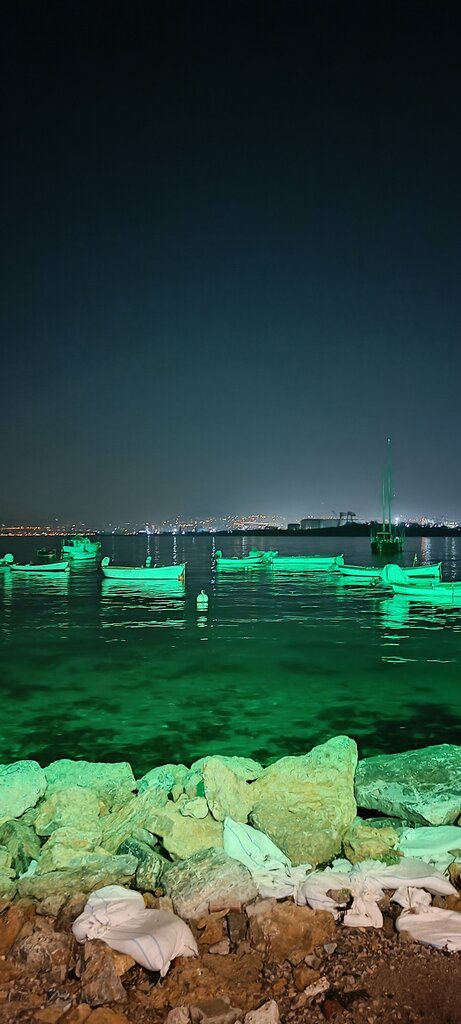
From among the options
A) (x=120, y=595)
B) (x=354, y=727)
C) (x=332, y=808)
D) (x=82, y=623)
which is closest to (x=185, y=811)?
(x=332, y=808)

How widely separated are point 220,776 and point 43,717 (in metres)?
8.48

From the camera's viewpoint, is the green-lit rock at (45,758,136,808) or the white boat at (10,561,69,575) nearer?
the green-lit rock at (45,758,136,808)

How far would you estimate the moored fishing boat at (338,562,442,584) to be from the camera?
160ft

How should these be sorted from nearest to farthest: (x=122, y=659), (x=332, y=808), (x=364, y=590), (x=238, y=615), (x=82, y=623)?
(x=332, y=808)
(x=122, y=659)
(x=82, y=623)
(x=238, y=615)
(x=364, y=590)

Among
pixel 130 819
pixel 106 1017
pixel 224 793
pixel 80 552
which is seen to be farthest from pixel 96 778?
pixel 80 552

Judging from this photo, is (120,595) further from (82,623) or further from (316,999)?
(316,999)

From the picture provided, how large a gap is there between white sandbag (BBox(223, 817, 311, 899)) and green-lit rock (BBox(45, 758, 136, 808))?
221 centimetres

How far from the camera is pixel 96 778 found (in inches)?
376

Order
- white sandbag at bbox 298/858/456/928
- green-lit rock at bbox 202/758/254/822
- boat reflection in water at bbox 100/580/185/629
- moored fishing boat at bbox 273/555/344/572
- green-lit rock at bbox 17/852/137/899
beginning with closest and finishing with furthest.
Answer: white sandbag at bbox 298/858/456/928, green-lit rock at bbox 17/852/137/899, green-lit rock at bbox 202/758/254/822, boat reflection in water at bbox 100/580/185/629, moored fishing boat at bbox 273/555/344/572

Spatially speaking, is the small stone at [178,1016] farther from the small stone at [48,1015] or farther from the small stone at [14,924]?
the small stone at [14,924]

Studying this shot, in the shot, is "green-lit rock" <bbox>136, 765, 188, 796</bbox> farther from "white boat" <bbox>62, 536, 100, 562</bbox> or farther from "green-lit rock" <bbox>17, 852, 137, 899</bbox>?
"white boat" <bbox>62, 536, 100, 562</bbox>

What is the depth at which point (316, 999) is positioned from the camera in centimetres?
457

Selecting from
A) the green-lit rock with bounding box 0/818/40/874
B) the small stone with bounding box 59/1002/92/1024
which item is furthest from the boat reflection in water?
the small stone with bounding box 59/1002/92/1024

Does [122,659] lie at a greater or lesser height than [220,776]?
lesser
